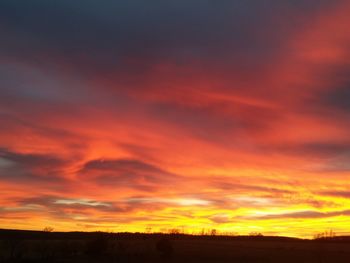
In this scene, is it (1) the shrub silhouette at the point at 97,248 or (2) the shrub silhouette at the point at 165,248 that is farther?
(2) the shrub silhouette at the point at 165,248

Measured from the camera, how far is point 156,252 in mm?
58469

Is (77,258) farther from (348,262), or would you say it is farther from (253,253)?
(348,262)

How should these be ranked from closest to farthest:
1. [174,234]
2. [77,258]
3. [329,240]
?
1. [77,258]
2. [174,234]
3. [329,240]

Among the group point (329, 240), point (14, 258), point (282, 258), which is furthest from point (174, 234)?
point (14, 258)

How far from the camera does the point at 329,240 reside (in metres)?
105

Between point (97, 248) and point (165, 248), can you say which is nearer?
point (97, 248)

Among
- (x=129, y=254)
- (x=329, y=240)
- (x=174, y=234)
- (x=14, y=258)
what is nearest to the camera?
(x=14, y=258)

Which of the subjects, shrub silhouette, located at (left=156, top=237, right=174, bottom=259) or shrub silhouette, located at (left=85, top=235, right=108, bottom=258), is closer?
shrub silhouette, located at (left=85, top=235, right=108, bottom=258)

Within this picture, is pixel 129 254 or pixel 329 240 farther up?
pixel 329 240

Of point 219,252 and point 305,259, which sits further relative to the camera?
point 219,252

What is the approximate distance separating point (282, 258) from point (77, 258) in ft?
75.7

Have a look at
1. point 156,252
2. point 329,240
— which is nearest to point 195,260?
point 156,252

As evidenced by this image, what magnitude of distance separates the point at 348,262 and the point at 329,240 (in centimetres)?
5157

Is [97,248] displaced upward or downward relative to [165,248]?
downward
